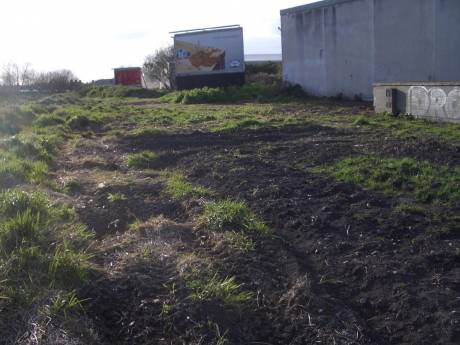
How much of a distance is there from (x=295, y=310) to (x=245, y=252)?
1.11 m

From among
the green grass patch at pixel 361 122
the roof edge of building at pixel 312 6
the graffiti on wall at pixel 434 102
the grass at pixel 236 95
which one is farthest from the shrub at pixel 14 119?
the roof edge of building at pixel 312 6

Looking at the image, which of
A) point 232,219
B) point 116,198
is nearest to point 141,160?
point 116,198

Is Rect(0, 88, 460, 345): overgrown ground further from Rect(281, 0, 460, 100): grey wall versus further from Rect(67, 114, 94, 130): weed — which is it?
Rect(281, 0, 460, 100): grey wall

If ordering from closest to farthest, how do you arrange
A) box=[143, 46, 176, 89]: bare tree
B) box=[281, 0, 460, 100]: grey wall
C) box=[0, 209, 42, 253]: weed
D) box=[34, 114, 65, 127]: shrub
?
box=[0, 209, 42, 253]: weed
box=[34, 114, 65, 127]: shrub
box=[281, 0, 460, 100]: grey wall
box=[143, 46, 176, 89]: bare tree

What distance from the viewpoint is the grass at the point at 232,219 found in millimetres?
5883

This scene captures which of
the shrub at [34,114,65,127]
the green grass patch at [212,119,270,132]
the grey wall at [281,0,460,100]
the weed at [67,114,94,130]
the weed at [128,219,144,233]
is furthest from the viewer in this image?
the grey wall at [281,0,460,100]

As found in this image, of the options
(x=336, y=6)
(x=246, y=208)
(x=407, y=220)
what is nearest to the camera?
(x=407, y=220)

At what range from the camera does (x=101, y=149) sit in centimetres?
1276

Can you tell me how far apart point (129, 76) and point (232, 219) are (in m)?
60.1

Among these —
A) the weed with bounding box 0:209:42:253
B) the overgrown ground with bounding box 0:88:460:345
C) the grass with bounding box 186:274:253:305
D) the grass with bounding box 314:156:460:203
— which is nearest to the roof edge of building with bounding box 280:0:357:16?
the overgrown ground with bounding box 0:88:460:345

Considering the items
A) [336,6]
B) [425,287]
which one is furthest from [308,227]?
[336,6]

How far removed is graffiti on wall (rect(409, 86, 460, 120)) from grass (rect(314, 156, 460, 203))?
19.5 feet

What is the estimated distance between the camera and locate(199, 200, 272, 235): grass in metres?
5.88

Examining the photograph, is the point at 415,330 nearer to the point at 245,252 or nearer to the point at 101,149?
the point at 245,252
